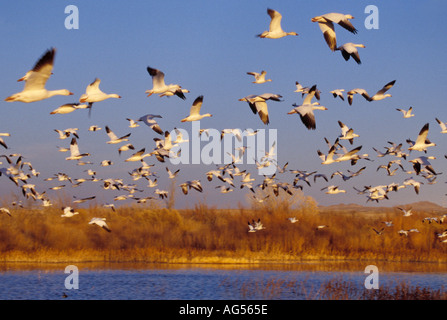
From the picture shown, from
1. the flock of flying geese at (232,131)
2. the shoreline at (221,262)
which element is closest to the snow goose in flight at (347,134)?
the flock of flying geese at (232,131)

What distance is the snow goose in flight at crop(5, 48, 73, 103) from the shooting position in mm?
13141

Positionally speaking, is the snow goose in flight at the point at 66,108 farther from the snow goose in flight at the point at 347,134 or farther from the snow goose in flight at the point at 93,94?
Answer: the snow goose in flight at the point at 347,134

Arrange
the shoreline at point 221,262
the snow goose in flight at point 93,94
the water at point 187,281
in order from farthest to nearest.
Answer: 1. the shoreline at point 221,262
2. the water at point 187,281
3. the snow goose in flight at point 93,94

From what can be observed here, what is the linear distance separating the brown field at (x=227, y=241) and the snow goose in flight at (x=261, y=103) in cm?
1298

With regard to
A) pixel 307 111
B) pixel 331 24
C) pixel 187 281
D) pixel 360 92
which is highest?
pixel 331 24

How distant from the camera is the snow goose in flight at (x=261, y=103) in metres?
16.8

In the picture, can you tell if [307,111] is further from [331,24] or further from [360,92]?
[360,92]

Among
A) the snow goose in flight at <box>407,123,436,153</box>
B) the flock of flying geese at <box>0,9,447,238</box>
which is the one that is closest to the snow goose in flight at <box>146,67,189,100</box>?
the flock of flying geese at <box>0,9,447,238</box>

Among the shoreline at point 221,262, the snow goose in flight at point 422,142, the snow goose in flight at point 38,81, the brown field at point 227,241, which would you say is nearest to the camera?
the snow goose in flight at point 38,81

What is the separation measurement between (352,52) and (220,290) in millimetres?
9788

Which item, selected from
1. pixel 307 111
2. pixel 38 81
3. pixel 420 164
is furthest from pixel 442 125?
pixel 38 81

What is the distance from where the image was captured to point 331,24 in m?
16.5

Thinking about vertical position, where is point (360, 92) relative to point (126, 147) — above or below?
above

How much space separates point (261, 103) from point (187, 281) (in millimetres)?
9322
